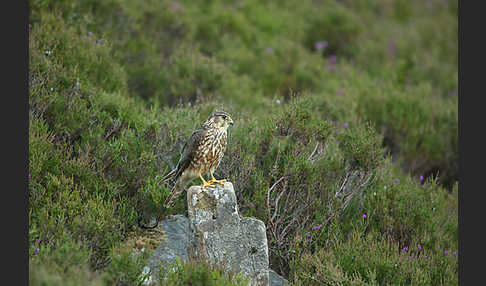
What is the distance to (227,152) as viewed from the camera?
5645mm

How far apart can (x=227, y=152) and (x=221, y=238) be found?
1533 millimetres

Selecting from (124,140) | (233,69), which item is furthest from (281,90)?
(124,140)

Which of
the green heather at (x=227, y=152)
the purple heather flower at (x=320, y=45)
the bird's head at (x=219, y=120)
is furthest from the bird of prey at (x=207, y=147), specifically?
the purple heather flower at (x=320, y=45)

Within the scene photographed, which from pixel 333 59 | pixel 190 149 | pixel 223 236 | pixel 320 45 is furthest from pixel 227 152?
pixel 320 45

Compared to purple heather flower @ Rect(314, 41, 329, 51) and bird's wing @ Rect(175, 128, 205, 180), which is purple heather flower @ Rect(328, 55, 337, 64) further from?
bird's wing @ Rect(175, 128, 205, 180)

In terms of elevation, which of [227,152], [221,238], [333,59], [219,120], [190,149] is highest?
[219,120]

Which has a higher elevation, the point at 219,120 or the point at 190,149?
the point at 219,120

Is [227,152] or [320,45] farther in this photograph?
[320,45]

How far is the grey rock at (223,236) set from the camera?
425cm

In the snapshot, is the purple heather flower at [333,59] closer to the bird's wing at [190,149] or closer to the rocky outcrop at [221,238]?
the bird's wing at [190,149]

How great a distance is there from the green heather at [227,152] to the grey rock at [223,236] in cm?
21

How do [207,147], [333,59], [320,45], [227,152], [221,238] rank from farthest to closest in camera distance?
[320,45]
[333,59]
[227,152]
[207,147]
[221,238]

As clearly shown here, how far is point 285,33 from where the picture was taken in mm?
12133

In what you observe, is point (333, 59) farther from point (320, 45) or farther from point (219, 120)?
point (219, 120)
